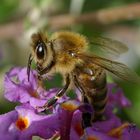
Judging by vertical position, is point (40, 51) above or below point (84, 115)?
above

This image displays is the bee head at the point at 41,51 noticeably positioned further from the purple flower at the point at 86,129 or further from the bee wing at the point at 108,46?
the bee wing at the point at 108,46

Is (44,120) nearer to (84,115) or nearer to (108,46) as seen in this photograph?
(84,115)

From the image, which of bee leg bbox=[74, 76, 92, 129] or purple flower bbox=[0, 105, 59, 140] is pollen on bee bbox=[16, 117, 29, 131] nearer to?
purple flower bbox=[0, 105, 59, 140]

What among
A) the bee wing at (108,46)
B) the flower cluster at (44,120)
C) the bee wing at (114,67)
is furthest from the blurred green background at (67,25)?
the bee wing at (114,67)

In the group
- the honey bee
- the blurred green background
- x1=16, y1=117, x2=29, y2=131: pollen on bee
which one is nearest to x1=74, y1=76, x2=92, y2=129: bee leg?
the honey bee

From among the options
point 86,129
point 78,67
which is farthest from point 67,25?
point 86,129
